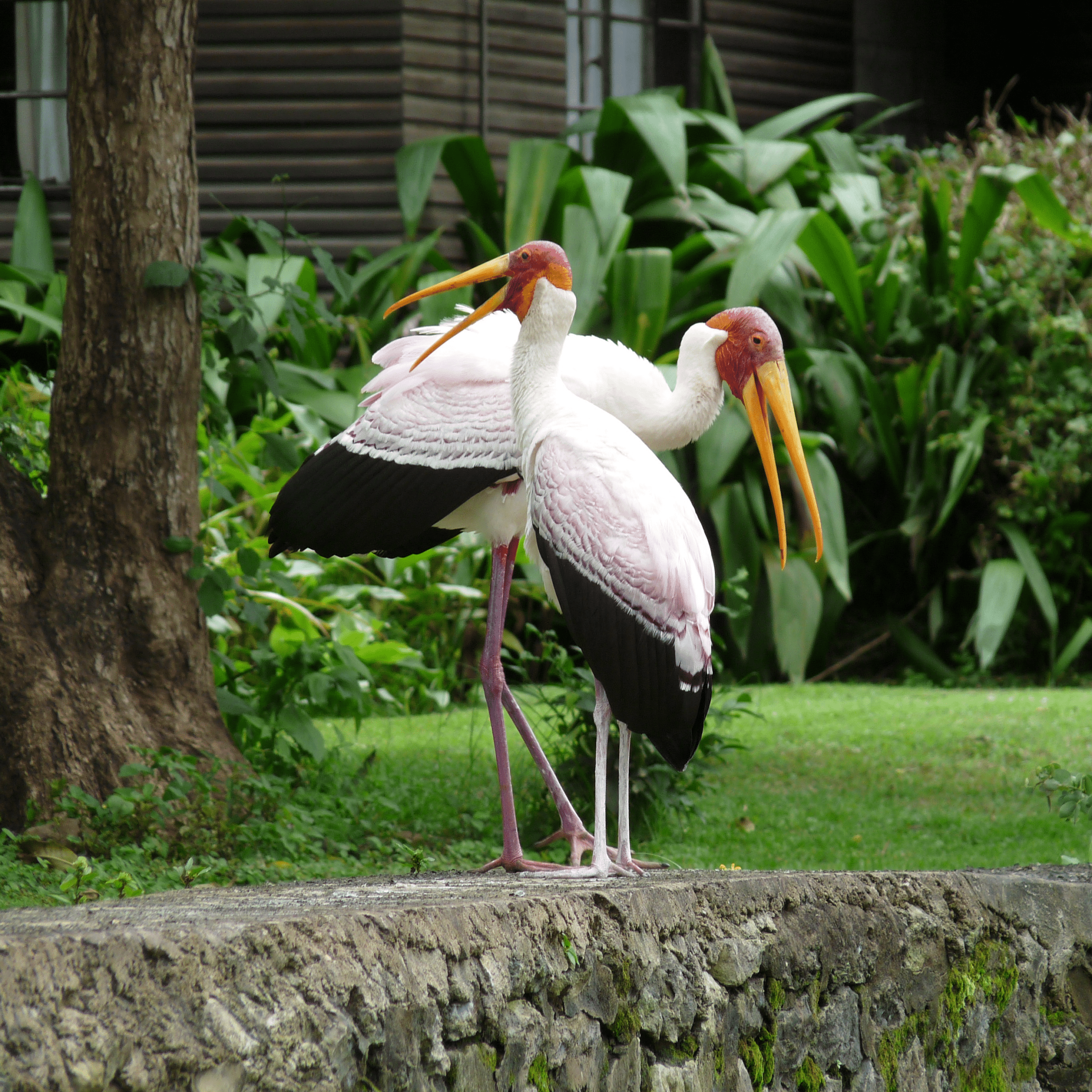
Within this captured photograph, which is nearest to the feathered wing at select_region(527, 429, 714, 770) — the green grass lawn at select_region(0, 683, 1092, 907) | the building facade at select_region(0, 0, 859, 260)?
the green grass lawn at select_region(0, 683, 1092, 907)

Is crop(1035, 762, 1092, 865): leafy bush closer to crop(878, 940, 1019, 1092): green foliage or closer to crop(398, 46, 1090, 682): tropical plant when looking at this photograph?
crop(878, 940, 1019, 1092): green foliage

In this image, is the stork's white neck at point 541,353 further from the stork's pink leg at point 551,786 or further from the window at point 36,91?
the window at point 36,91

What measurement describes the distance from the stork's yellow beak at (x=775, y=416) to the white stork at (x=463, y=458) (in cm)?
18

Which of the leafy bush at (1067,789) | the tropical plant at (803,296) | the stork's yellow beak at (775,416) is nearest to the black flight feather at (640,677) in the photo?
the stork's yellow beak at (775,416)

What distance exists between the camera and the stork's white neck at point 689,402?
321 centimetres

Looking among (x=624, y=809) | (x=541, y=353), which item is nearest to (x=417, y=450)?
(x=541, y=353)

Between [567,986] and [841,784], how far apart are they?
11.1 feet

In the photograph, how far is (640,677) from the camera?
8.46ft

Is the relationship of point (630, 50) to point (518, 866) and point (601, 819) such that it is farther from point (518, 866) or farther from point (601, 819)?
point (601, 819)

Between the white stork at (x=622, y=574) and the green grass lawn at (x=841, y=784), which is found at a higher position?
the white stork at (x=622, y=574)

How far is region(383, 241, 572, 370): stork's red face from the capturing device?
9.54ft

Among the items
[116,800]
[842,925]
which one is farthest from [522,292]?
[116,800]

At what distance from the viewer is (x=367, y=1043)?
191 centimetres

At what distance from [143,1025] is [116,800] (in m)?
2.16
